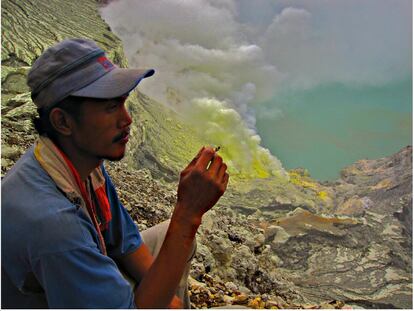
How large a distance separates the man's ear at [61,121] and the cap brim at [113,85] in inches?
2.9

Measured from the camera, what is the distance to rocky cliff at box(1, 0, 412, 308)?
18.6 ft

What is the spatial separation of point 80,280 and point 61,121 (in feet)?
1.55

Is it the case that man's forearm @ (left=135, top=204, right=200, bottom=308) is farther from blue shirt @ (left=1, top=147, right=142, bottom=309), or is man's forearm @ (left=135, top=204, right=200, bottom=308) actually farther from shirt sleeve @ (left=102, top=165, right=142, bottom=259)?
shirt sleeve @ (left=102, top=165, right=142, bottom=259)

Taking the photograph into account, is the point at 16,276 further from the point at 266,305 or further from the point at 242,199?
the point at 242,199

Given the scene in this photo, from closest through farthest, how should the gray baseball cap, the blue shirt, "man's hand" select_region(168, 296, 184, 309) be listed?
1. the blue shirt
2. the gray baseball cap
3. "man's hand" select_region(168, 296, 184, 309)

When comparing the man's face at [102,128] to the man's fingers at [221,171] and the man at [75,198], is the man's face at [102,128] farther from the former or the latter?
the man's fingers at [221,171]

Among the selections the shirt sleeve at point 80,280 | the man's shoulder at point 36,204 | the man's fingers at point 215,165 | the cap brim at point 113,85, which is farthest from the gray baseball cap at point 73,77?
the shirt sleeve at point 80,280

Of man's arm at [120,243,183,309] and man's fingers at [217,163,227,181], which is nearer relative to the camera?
man's fingers at [217,163,227,181]

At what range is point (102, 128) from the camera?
146cm

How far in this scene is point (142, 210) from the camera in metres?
6.05

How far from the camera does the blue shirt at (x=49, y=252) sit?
123 cm

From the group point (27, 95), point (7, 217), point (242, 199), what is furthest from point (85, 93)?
point (242, 199)

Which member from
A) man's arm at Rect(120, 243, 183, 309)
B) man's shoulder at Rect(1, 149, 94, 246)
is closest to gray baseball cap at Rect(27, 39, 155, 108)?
man's shoulder at Rect(1, 149, 94, 246)

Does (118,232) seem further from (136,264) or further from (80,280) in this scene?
(80,280)
